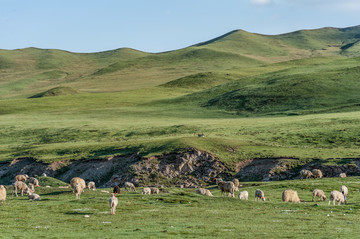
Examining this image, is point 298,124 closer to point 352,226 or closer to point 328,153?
point 328,153

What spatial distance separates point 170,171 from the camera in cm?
5600

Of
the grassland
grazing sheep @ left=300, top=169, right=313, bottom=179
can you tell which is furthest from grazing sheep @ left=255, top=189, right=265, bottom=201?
the grassland

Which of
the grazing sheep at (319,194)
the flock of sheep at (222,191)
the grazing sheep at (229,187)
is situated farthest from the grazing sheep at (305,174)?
the grazing sheep at (319,194)

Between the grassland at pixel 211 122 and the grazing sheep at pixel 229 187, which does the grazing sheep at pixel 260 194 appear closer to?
the grazing sheep at pixel 229 187

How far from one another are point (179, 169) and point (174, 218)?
28048 mm

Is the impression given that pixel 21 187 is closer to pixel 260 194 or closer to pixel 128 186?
pixel 128 186

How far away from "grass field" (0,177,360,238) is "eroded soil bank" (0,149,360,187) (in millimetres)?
13636

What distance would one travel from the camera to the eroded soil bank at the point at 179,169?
53.7 metres

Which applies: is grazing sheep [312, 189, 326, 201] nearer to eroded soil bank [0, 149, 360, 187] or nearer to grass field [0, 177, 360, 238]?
grass field [0, 177, 360, 238]

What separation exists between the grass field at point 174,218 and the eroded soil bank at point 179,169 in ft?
44.7

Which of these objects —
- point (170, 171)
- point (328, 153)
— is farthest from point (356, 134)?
point (170, 171)

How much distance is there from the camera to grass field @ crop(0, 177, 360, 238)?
2331 centimetres

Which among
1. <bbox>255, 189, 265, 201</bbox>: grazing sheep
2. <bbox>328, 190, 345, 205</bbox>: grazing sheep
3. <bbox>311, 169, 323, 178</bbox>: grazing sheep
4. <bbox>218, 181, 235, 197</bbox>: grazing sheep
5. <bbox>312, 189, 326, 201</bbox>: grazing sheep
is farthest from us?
<bbox>311, 169, 323, 178</bbox>: grazing sheep

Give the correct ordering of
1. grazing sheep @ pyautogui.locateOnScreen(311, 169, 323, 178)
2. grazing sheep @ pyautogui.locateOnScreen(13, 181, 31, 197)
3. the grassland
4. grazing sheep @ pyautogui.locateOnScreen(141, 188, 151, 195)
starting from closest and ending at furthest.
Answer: grazing sheep @ pyautogui.locateOnScreen(13, 181, 31, 197) < grazing sheep @ pyautogui.locateOnScreen(141, 188, 151, 195) < grazing sheep @ pyautogui.locateOnScreen(311, 169, 323, 178) < the grassland
